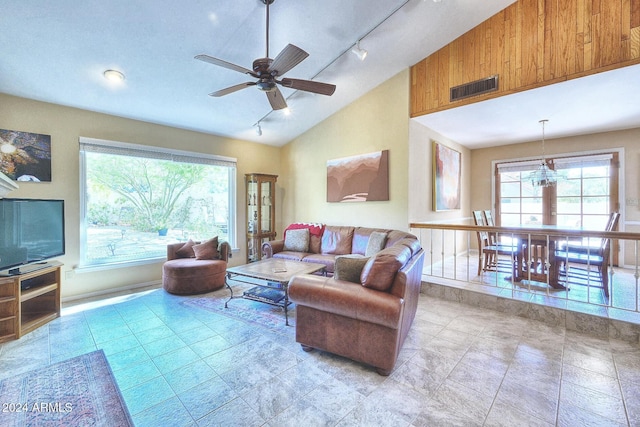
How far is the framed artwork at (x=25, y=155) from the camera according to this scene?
10.3 ft

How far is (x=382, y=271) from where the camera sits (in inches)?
80.9

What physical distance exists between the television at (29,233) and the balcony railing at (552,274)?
458 cm

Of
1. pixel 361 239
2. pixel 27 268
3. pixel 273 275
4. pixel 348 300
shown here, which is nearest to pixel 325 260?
pixel 361 239

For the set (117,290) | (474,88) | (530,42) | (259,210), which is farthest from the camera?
(259,210)

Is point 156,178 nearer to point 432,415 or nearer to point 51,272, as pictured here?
point 51,272

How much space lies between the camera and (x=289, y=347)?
2.41 meters

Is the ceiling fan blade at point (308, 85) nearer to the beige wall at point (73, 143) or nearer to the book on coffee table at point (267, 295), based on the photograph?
the book on coffee table at point (267, 295)

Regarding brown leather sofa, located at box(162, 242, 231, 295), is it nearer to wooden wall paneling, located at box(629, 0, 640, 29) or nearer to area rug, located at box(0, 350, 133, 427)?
area rug, located at box(0, 350, 133, 427)

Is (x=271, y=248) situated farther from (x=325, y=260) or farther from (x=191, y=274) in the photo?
(x=191, y=274)

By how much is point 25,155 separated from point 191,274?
2.37 m

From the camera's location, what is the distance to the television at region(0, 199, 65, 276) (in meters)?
2.68

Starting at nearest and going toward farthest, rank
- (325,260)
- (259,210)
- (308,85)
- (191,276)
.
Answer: (308,85) → (191,276) → (325,260) → (259,210)

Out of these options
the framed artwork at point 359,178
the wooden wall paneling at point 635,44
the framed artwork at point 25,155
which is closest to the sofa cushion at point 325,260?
the framed artwork at point 359,178

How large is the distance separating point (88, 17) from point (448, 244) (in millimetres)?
5802
